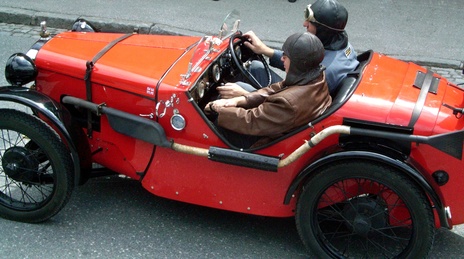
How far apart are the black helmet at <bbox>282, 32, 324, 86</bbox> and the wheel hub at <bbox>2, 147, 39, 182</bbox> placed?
1.63 meters

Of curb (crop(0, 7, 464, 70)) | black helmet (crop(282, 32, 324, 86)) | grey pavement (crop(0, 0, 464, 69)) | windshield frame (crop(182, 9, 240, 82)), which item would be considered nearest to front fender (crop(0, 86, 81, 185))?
windshield frame (crop(182, 9, 240, 82))

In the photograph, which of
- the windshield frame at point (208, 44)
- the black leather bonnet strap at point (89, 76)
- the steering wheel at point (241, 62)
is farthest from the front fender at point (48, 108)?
the steering wheel at point (241, 62)

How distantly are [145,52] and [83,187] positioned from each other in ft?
3.41

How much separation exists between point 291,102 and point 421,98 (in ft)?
2.43

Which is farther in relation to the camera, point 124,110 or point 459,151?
point 124,110

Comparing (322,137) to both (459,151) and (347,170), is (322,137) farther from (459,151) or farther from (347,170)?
(459,151)

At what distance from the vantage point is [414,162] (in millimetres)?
3189

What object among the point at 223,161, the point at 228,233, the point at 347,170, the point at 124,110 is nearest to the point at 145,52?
the point at 124,110

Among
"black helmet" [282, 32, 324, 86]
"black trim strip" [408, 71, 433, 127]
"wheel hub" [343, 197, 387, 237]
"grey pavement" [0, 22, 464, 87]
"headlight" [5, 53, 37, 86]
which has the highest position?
"black helmet" [282, 32, 324, 86]

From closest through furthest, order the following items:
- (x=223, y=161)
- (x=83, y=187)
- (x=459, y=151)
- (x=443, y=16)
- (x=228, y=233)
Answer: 1. (x=459, y=151)
2. (x=223, y=161)
3. (x=228, y=233)
4. (x=83, y=187)
5. (x=443, y=16)

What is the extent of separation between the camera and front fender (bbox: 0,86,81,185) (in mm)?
3506

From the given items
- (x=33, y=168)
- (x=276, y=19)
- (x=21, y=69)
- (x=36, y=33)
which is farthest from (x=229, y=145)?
(x=276, y=19)

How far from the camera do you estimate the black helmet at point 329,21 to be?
149 inches

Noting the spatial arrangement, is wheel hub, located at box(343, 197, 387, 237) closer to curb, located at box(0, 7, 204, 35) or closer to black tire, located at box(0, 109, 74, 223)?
black tire, located at box(0, 109, 74, 223)
